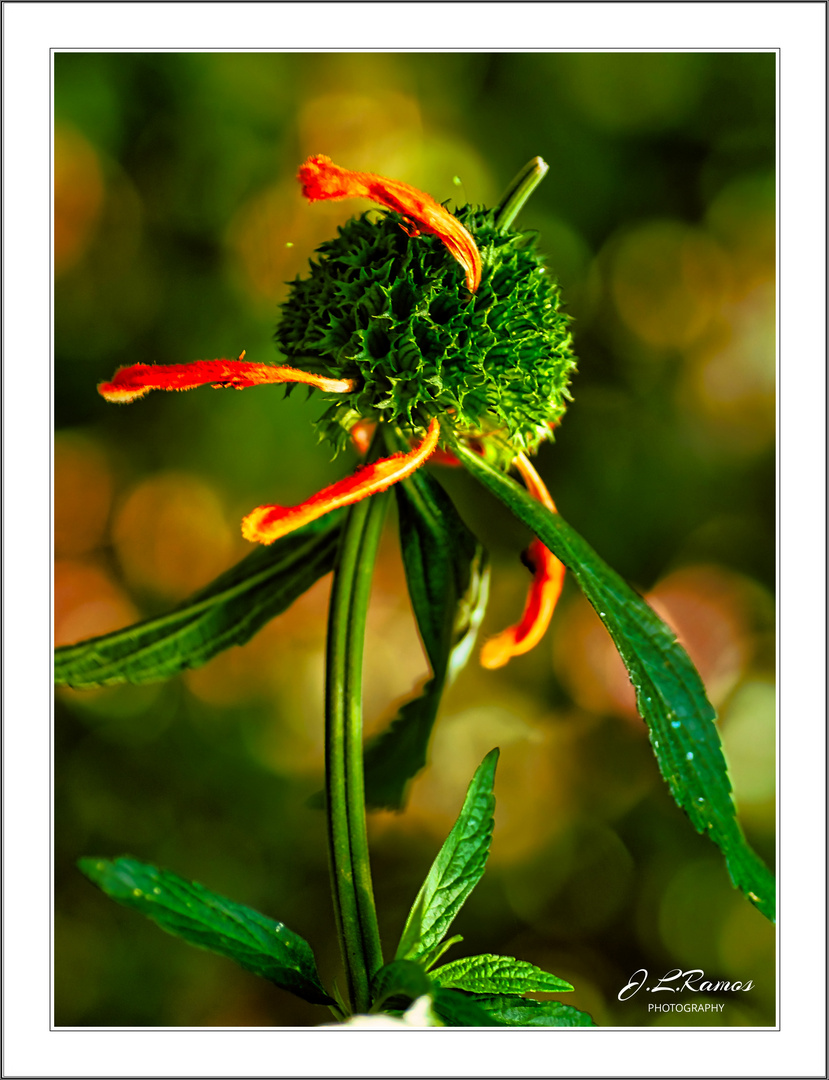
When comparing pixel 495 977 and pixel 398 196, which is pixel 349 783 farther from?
pixel 398 196

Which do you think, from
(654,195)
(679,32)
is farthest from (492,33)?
(654,195)

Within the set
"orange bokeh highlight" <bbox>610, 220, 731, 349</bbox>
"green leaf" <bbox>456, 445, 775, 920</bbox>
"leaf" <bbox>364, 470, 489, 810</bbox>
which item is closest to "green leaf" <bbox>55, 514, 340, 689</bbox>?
"leaf" <bbox>364, 470, 489, 810</bbox>

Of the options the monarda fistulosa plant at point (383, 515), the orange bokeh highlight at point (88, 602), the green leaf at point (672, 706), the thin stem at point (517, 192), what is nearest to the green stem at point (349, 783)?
the monarda fistulosa plant at point (383, 515)

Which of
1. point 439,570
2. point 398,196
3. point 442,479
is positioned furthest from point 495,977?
point 442,479

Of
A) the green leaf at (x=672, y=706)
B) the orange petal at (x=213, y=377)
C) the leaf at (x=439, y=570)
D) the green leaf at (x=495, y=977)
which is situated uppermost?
the orange petal at (x=213, y=377)

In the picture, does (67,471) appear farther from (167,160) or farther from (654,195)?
(654,195)

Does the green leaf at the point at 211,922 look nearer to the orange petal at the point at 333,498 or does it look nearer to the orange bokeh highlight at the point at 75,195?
the orange petal at the point at 333,498
